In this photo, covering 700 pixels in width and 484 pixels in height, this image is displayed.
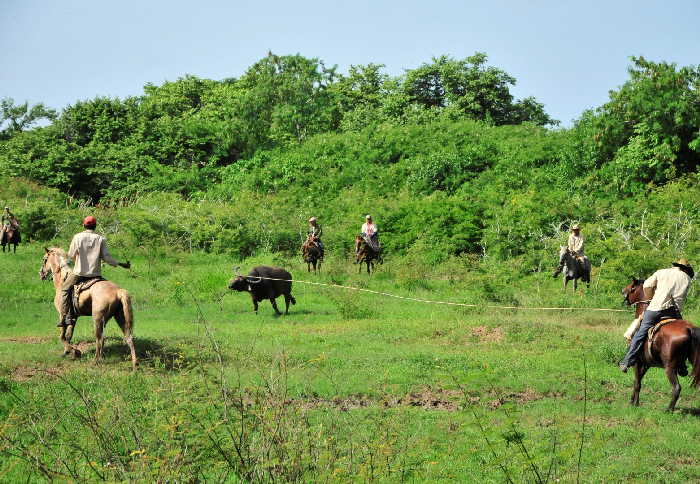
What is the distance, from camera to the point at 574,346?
15.6 m

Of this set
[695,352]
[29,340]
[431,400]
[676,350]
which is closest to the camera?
[695,352]

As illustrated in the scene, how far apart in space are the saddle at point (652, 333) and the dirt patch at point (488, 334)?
4886 millimetres

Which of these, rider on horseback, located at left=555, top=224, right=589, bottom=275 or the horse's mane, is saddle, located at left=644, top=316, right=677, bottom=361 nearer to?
the horse's mane

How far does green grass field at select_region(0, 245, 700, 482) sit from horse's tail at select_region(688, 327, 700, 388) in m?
0.59

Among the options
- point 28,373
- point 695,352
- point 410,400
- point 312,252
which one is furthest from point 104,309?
point 312,252

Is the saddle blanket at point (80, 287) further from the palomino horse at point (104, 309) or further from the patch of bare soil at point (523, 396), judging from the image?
the patch of bare soil at point (523, 396)

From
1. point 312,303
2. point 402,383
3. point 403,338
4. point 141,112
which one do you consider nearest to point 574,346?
point 403,338

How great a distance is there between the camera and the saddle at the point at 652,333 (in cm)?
1117

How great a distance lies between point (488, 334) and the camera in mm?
16641

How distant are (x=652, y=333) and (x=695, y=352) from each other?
0.73 m

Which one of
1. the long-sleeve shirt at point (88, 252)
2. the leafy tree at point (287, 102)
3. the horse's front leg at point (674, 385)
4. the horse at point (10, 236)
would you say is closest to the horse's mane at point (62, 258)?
the long-sleeve shirt at point (88, 252)

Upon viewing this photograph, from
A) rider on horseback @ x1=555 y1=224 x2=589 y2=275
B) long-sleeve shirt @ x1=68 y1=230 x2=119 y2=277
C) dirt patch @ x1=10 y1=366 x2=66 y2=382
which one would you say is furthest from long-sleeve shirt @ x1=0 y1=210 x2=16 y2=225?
rider on horseback @ x1=555 y1=224 x2=589 y2=275

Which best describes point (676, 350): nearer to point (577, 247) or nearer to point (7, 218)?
point (577, 247)

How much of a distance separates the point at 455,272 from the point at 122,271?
435 inches
